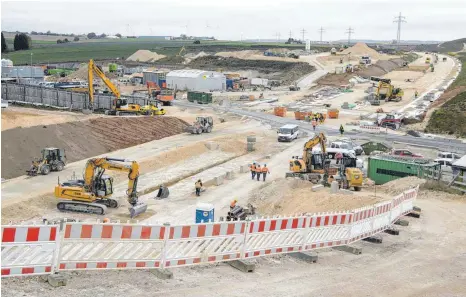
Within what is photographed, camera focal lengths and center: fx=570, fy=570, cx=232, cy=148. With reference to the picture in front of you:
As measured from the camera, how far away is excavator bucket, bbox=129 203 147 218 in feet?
88.6

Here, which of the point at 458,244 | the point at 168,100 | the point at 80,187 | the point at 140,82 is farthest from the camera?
the point at 140,82

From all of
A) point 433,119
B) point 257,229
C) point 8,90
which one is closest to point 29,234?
point 257,229

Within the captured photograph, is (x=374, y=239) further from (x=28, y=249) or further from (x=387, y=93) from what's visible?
(x=387, y=93)

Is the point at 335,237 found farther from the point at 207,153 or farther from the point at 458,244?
the point at 207,153

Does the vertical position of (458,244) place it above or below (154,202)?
above

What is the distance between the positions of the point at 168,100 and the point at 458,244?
180ft

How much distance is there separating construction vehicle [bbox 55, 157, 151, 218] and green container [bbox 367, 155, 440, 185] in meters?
14.2

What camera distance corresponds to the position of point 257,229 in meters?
14.2

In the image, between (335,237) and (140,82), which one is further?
(140,82)

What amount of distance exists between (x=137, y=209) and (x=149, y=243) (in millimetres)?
14659

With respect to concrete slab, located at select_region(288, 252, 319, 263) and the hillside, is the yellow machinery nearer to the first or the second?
the hillside

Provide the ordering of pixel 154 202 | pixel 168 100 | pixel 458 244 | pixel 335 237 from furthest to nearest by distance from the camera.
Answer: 1. pixel 168 100
2. pixel 154 202
3. pixel 458 244
4. pixel 335 237

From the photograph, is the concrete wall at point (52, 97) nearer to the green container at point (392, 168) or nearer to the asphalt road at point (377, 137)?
the asphalt road at point (377, 137)

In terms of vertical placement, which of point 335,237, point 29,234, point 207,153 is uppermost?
point 29,234
